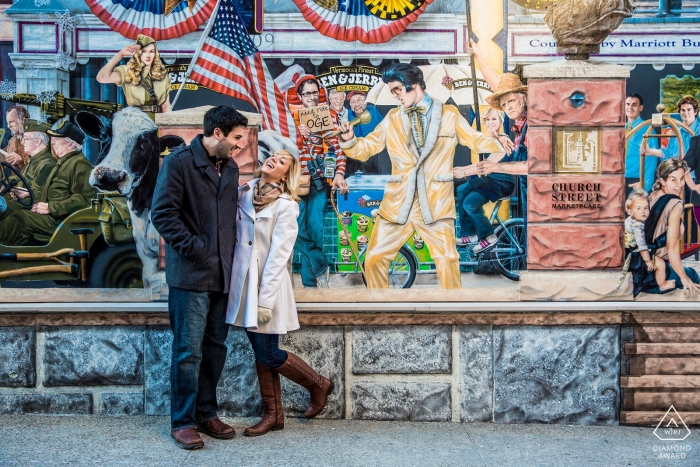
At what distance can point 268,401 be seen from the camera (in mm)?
5375

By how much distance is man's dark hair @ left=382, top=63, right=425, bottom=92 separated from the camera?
581 centimetres

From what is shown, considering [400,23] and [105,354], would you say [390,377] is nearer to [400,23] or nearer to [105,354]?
[105,354]

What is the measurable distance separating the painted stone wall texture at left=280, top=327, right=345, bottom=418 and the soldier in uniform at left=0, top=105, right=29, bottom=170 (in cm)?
235

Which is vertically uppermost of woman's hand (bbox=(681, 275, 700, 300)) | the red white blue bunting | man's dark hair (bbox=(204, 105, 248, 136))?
the red white blue bunting

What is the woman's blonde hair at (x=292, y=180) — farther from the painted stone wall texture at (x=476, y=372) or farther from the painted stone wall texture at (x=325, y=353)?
the painted stone wall texture at (x=476, y=372)

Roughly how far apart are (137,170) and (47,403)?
1806mm

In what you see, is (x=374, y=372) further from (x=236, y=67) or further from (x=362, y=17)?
(x=362, y=17)

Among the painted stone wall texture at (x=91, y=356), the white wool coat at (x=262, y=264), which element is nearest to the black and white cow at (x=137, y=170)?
the painted stone wall texture at (x=91, y=356)

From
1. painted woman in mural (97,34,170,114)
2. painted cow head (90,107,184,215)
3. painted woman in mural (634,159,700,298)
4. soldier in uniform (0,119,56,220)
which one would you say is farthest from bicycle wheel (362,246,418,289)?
soldier in uniform (0,119,56,220)

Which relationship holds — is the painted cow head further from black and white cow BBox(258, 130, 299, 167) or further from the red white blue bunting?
the red white blue bunting

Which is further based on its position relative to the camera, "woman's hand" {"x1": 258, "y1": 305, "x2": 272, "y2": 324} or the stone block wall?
the stone block wall

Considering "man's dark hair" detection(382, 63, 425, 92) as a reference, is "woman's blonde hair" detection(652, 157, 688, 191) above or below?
below

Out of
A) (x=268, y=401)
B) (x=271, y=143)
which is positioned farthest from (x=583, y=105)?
(x=268, y=401)

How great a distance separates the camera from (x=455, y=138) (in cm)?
585
